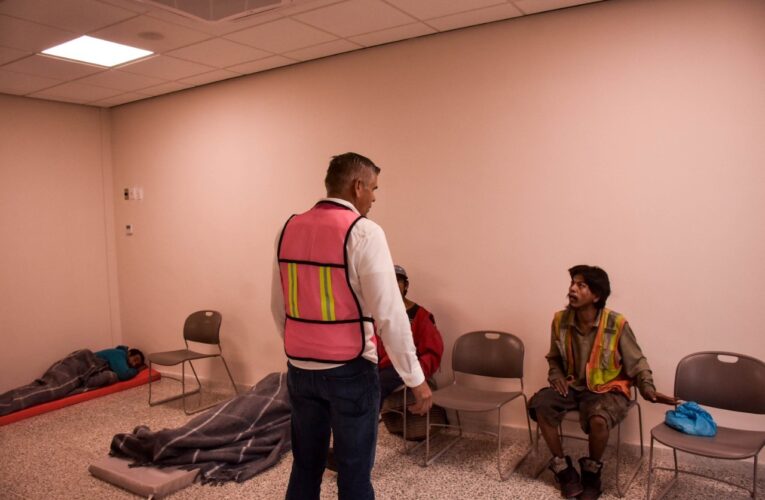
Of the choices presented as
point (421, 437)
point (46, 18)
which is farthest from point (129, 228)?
point (421, 437)

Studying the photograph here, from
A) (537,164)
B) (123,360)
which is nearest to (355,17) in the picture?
(537,164)

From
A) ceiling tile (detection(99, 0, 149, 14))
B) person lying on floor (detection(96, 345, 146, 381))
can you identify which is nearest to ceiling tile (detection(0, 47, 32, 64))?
ceiling tile (detection(99, 0, 149, 14))

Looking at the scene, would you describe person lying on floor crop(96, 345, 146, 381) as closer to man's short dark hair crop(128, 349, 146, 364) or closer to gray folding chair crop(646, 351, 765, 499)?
man's short dark hair crop(128, 349, 146, 364)

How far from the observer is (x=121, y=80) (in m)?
4.84

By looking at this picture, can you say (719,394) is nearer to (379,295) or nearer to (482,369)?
(482,369)

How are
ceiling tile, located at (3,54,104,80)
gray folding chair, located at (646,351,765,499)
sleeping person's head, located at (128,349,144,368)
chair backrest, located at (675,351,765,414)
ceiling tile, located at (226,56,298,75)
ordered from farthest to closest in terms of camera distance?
sleeping person's head, located at (128,349,144,368) → ceiling tile, located at (226,56,298,75) → ceiling tile, located at (3,54,104,80) → chair backrest, located at (675,351,765,414) → gray folding chair, located at (646,351,765,499)

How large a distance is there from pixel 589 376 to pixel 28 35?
389cm

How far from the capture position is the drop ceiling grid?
11.0 feet

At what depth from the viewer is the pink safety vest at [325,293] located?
212 cm

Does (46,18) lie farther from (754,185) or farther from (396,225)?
(754,185)

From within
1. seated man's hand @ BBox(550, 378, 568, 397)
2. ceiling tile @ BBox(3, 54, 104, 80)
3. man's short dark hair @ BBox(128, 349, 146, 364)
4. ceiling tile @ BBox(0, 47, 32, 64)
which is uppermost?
ceiling tile @ BBox(0, 47, 32, 64)

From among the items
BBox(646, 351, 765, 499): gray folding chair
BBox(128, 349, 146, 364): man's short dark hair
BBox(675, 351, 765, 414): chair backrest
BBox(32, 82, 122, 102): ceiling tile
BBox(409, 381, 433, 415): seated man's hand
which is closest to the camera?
BBox(409, 381, 433, 415): seated man's hand

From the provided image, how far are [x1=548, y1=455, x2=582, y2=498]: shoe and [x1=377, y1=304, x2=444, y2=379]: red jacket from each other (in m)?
0.96

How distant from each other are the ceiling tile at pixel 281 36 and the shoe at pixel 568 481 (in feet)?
9.60
